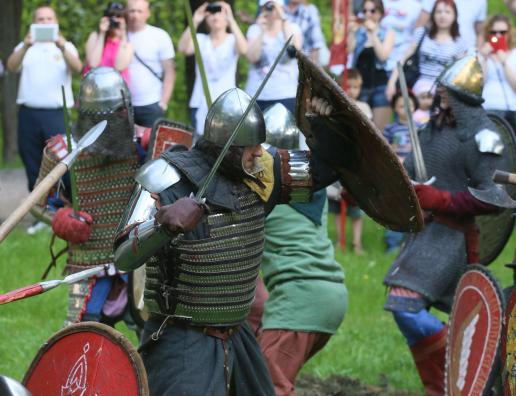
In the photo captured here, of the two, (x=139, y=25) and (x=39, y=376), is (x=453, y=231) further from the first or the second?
(x=139, y=25)

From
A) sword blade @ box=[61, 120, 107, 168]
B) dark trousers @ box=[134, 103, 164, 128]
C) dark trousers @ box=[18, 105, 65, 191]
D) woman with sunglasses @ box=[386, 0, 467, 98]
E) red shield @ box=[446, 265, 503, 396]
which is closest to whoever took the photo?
sword blade @ box=[61, 120, 107, 168]

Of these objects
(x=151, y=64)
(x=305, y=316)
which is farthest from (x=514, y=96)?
(x=305, y=316)

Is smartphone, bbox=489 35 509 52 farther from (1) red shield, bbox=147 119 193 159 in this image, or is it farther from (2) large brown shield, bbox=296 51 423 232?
(2) large brown shield, bbox=296 51 423 232

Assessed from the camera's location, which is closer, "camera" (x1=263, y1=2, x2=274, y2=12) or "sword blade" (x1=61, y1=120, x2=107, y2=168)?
"sword blade" (x1=61, y1=120, x2=107, y2=168)

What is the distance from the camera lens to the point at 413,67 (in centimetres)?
1046

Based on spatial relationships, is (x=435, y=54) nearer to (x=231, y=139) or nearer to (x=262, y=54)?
(x=262, y=54)

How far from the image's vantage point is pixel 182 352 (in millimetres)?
4922

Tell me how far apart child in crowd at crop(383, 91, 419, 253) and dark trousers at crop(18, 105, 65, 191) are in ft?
8.72

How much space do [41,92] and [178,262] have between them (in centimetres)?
602

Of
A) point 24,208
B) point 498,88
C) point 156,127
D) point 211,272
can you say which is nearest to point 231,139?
point 211,272

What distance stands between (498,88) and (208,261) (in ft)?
18.6

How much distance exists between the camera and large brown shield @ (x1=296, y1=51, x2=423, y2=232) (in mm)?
4832

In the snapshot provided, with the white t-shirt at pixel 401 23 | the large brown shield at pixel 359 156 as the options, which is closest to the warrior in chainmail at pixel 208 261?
the large brown shield at pixel 359 156

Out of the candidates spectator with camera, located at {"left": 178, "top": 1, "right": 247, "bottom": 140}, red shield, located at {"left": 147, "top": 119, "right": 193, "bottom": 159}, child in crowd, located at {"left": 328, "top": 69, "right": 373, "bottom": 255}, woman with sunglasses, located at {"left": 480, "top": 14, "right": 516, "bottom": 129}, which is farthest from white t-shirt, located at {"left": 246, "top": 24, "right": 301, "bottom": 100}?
red shield, located at {"left": 147, "top": 119, "right": 193, "bottom": 159}
